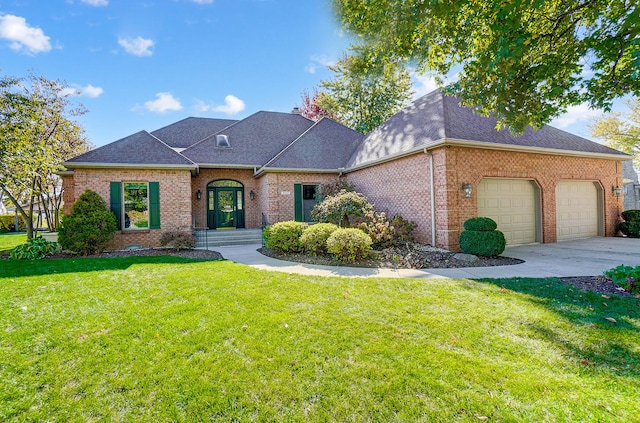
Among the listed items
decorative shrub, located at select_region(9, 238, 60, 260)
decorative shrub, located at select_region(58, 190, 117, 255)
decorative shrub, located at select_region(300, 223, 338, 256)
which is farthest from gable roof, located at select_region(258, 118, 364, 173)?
decorative shrub, located at select_region(9, 238, 60, 260)

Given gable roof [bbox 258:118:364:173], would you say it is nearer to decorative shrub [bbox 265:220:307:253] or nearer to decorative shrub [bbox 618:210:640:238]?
decorative shrub [bbox 265:220:307:253]

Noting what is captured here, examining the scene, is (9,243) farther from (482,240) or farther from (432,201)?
(482,240)

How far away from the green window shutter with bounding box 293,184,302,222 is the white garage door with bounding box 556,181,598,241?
34.2 feet

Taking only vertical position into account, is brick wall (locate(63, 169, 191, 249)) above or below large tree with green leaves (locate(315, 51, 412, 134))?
below

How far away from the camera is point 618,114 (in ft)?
73.9

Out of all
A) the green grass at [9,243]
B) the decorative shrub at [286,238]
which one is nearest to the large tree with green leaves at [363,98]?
the decorative shrub at [286,238]

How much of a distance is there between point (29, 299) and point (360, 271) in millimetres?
5970

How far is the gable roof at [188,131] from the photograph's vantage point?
51.3ft

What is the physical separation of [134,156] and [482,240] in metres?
12.5

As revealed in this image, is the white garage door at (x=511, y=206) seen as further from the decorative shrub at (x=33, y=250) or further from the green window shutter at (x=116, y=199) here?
the decorative shrub at (x=33, y=250)

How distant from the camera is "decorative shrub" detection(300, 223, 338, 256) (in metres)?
8.31

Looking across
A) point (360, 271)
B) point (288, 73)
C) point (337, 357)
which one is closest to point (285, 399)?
point (337, 357)

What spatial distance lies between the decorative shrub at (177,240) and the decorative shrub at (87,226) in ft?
5.43

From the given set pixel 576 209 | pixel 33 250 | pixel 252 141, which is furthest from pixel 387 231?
pixel 33 250
